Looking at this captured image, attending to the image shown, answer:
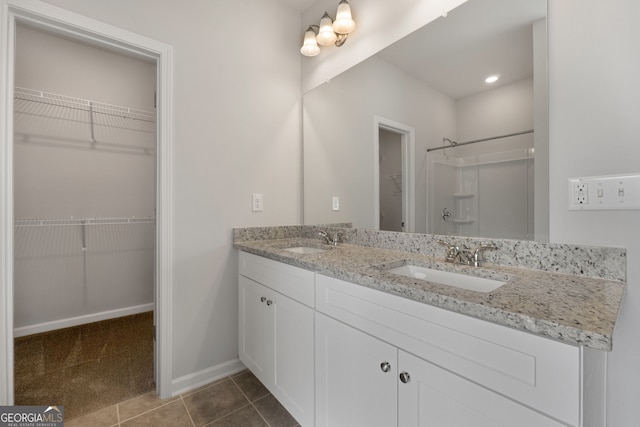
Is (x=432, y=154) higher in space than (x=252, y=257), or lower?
higher

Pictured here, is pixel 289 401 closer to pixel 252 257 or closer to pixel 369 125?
pixel 252 257

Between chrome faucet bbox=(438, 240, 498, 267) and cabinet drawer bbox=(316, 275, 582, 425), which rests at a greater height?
chrome faucet bbox=(438, 240, 498, 267)

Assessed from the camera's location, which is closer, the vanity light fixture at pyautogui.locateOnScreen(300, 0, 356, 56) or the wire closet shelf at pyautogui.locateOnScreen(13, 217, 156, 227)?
the vanity light fixture at pyautogui.locateOnScreen(300, 0, 356, 56)

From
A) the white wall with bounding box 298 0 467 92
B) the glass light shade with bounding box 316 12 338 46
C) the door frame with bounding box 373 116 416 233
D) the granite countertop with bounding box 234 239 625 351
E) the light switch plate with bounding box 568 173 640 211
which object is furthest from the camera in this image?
the glass light shade with bounding box 316 12 338 46

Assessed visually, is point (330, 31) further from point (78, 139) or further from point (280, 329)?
point (78, 139)

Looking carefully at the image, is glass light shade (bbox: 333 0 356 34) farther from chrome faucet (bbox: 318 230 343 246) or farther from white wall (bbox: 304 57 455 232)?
chrome faucet (bbox: 318 230 343 246)

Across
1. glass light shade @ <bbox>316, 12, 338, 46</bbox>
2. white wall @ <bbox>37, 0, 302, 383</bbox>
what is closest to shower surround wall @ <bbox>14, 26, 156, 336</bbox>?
white wall @ <bbox>37, 0, 302, 383</bbox>

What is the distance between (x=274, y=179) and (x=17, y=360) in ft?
Answer: 7.19

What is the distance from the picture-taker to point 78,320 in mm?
2564

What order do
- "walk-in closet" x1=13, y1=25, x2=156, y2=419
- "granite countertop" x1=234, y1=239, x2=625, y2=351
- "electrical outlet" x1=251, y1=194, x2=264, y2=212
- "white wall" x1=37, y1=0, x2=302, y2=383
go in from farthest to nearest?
"walk-in closet" x1=13, y1=25, x2=156, y2=419, "electrical outlet" x1=251, y1=194, x2=264, y2=212, "white wall" x1=37, y1=0, x2=302, y2=383, "granite countertop" x1=234, y1=239, x2=625, y2=351

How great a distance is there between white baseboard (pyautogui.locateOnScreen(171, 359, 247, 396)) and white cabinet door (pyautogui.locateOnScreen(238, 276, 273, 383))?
12cm

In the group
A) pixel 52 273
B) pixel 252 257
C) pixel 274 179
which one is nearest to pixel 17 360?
pixel 52 273

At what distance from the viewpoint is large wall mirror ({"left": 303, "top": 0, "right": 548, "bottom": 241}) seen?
3.55 ft

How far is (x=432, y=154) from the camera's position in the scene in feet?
4.58
